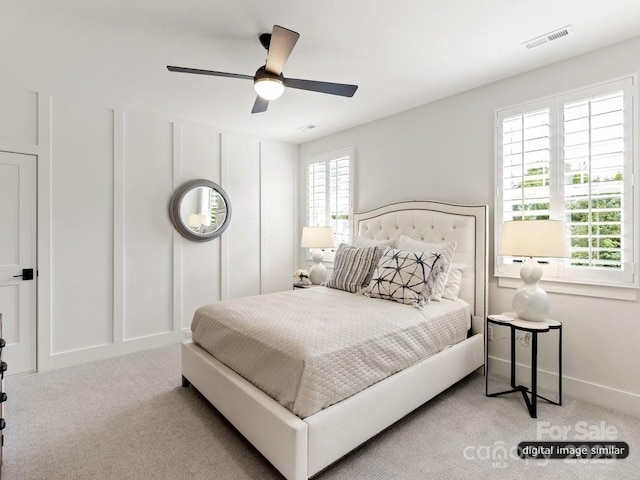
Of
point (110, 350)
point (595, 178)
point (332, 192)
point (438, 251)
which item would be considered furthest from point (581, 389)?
point (110, 350)

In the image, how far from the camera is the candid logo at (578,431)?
208 cm

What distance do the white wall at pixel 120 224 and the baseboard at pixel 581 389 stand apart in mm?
3127

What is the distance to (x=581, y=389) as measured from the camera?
2.55m

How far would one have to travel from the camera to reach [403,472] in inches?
69.7

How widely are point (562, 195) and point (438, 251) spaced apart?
3.33ft

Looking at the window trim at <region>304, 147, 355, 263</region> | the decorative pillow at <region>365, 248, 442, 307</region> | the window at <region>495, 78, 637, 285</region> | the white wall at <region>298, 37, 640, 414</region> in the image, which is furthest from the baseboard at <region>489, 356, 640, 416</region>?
the window trim at <region>304, 147, 355, 263</region>

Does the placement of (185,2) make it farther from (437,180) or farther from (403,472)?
(403,472)

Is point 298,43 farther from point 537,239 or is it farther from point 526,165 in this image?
point 537,239

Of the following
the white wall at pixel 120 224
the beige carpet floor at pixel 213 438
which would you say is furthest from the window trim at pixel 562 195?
the white wall at pixel 120 224

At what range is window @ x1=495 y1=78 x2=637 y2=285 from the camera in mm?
2350

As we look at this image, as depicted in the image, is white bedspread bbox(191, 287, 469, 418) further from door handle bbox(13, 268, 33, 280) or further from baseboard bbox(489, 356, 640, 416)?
door handle bbox(13, 268, 33, 280)

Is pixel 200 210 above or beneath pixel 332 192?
beneath

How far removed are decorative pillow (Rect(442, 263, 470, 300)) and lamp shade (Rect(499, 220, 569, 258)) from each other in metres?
0.59

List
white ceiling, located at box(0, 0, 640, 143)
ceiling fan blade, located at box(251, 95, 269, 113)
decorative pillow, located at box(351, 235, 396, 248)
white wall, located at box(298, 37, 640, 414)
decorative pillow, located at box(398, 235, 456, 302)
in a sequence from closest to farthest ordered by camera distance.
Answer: white ceiling, located at box(0, 0, 640, 143)
white wall, located at box(298, 37, 640, 414)
ceiling fan blade, located at box(251, 95, 269, 113)
decorative pillow, located at box(398, 235, 456, 302)
decorative pillow, located at box(351, 235, 396, 248)
